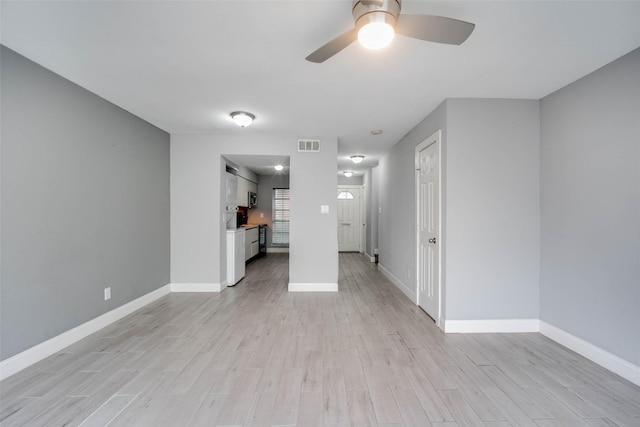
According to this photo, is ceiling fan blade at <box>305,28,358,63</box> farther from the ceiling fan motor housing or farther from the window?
the window

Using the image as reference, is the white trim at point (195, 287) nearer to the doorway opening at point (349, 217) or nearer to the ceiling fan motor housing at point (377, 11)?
the ceiling fan motor housing at point (377, 11)

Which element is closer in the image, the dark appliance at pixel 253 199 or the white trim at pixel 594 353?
the white trim at pixel 594 353

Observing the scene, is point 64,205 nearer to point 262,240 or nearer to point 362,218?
point 262,240

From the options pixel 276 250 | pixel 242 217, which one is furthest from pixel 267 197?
pixel 276 250

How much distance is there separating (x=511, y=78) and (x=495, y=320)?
2498 mm

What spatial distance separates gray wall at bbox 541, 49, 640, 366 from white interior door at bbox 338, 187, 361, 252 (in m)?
6.17

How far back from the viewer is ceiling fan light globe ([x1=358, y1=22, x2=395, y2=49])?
1.48m

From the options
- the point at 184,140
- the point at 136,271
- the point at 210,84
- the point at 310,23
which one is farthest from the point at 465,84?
the point at 136,271

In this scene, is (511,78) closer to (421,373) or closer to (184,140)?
(421,373)

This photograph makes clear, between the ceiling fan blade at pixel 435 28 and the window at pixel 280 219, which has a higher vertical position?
the ceiling fan blade at pixel 435 28

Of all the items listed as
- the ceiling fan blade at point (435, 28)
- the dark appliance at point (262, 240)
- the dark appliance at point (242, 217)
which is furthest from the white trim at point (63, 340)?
the dark appliance at point (262, 240)

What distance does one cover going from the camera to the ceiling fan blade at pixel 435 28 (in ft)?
4.80

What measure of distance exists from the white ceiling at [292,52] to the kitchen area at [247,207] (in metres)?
1.80

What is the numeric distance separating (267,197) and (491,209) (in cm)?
669
